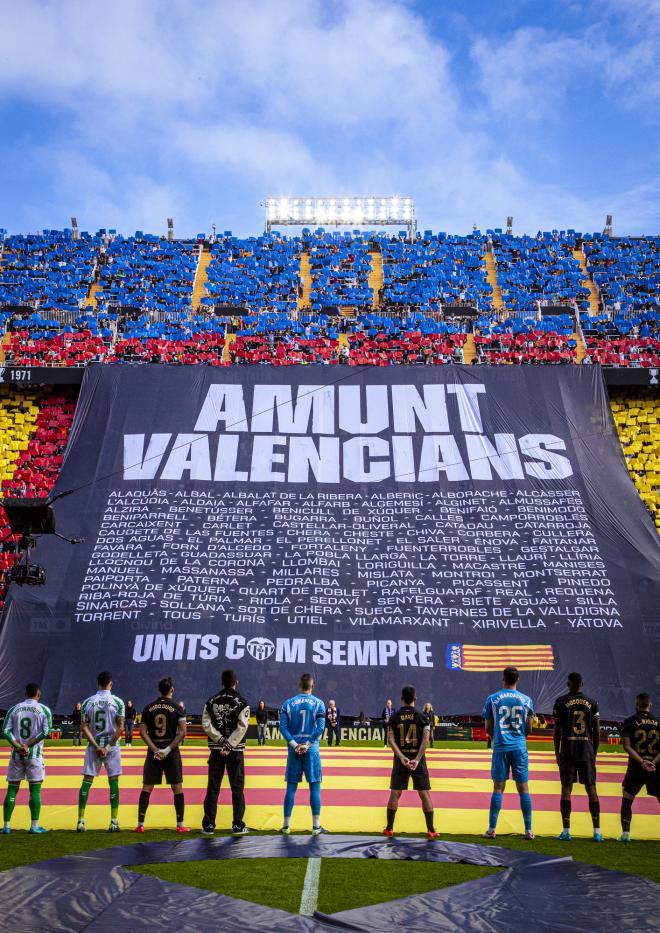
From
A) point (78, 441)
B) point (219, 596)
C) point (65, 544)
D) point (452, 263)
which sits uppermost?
point (452, 263)

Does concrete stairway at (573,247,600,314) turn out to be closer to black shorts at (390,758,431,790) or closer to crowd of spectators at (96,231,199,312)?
crowd of spectators at (96,231,199,312)

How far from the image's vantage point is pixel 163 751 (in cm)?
930

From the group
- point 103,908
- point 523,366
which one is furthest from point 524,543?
point 103,908

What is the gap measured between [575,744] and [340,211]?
167 feet

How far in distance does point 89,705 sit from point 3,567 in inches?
714

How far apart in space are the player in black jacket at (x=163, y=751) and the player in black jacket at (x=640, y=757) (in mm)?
4812

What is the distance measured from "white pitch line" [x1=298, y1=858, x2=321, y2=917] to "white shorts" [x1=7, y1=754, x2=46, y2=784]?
3504 millimetres

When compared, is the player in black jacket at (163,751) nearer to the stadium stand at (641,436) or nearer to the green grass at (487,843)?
the green grass at (487,843)

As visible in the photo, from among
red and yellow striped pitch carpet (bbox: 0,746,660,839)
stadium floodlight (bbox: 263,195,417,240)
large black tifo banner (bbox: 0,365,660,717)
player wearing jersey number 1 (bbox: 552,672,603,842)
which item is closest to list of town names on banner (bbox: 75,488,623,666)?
large black tifo banner (bbox: 0,365,660,717)

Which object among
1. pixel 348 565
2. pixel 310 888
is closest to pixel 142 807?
pixel 310 888

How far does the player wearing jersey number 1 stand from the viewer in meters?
9.24

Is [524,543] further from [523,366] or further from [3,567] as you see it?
[3,567]

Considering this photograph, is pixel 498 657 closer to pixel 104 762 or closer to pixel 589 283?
pixel 104 762

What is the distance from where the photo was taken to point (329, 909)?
6254 mm
